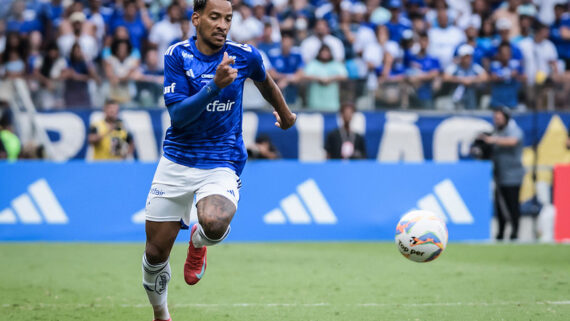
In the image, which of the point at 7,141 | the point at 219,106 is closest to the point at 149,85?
the point at 7,141

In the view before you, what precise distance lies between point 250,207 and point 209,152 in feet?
24.3

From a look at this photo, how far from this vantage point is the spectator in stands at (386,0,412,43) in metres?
17.9

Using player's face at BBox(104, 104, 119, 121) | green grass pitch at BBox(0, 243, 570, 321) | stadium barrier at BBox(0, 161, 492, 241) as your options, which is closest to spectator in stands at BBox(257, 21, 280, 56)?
stadium barrier at BBox(0, 161, 492, 241)

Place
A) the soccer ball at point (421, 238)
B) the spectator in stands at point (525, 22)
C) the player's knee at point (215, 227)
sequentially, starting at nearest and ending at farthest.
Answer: the player's knee at point (215, 227), the soccer ball at point (421, 238), the spectator in stands at point (525, 22)

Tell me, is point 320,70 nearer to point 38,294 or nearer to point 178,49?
point 38,294

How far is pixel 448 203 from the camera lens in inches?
552

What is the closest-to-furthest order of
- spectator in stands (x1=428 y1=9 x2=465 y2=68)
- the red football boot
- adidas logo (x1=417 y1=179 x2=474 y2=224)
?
the red football boot
adidas logo (x1=417 y1=179 x2=474 y2=224)
spectator in stands (x1=428 y1=9 x2=465 y2=68)

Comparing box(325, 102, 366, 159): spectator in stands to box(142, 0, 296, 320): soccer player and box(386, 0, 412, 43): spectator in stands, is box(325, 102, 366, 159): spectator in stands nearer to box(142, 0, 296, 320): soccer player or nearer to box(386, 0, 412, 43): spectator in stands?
box(386, 0, 412, 43): spectator in stands

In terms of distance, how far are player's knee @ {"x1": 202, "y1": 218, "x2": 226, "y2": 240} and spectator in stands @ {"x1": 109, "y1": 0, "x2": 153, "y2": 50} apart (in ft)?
38.4

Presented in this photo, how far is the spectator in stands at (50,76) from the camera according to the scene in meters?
15.3

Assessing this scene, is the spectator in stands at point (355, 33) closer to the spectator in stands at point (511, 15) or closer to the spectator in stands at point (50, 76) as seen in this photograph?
the spectator in stands at point (511, 15)

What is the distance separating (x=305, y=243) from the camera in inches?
536

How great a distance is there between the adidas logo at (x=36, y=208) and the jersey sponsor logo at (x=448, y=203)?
592 cm

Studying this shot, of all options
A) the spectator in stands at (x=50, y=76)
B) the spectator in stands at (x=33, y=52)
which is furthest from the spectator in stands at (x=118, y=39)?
the spectator in stands at (x=33, y=52)
